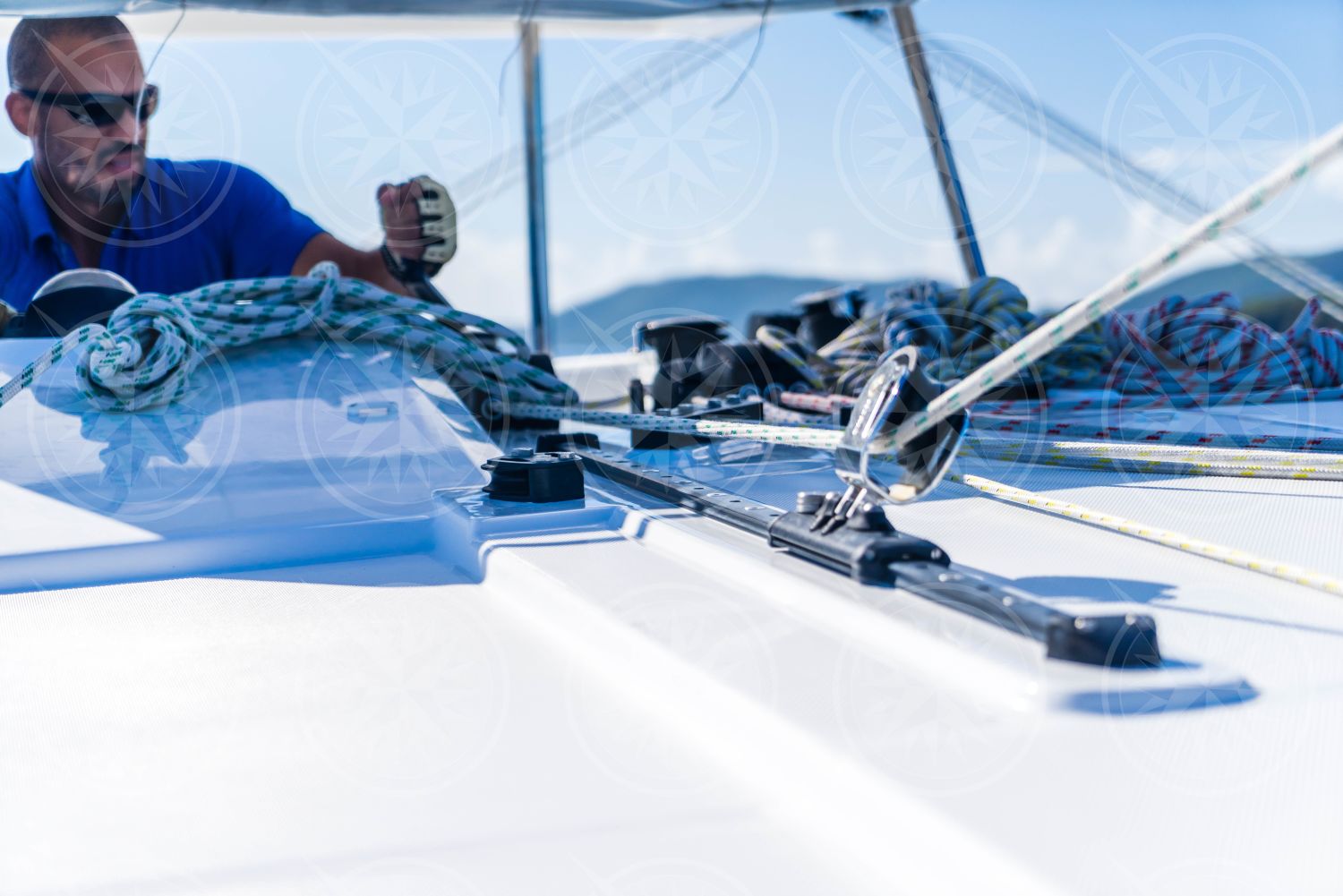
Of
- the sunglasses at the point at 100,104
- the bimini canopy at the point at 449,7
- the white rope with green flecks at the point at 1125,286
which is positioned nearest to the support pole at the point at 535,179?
the bimini canopy at the point at 449,7

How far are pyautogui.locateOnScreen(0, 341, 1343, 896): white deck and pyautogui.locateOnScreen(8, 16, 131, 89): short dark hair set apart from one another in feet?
4.11

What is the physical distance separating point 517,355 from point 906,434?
1.15 meters

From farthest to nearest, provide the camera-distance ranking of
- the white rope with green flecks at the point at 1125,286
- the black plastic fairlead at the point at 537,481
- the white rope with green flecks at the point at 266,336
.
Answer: the white rope with green flecks at the point at 266,336, the black plastic fairlead at the point at 537,481, the white rope with green flecks at the point at 1125,286

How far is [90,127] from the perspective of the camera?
2195 mm

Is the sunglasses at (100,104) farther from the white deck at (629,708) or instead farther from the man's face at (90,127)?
the white deck at (629,708)

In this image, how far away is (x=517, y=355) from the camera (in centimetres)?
192

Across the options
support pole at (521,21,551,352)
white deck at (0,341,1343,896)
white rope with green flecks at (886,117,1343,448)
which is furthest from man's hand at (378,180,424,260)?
white rope with green flecks at (886,117,1343,448)

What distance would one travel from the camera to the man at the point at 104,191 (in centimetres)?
216

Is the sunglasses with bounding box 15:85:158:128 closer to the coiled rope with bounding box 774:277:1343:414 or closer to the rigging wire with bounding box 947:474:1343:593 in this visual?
the coiled rope with bounding box 774:277:1343:414

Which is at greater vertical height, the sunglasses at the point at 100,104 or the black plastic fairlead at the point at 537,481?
the sunglasses at the point at 100,104

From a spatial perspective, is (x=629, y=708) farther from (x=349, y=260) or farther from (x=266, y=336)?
(x=349, y=260)

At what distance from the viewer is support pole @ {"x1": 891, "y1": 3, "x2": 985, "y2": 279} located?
303 centimetres

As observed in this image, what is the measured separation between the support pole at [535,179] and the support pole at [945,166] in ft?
2.88

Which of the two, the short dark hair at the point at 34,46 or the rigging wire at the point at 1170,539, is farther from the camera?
the short dark hair at the point at 34,46
